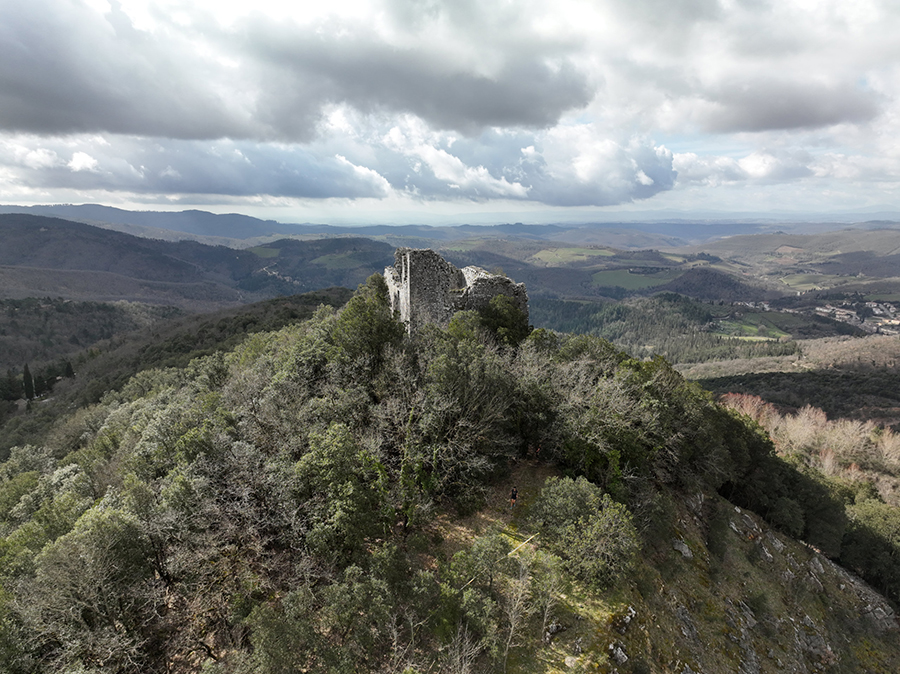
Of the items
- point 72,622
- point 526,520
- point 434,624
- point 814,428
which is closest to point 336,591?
point 434,624

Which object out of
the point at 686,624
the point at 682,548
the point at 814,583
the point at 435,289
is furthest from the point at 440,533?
the point at 814,583

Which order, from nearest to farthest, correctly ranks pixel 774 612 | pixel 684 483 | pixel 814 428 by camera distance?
1. pixel 774 612
2. pixel 684 483
3. pixel 814 428

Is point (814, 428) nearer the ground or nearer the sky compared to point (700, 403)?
nearer the ground

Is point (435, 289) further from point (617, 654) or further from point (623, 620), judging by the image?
point (617, 654)

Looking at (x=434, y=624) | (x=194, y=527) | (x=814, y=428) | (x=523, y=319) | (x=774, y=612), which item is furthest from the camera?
(x=814, y=428)

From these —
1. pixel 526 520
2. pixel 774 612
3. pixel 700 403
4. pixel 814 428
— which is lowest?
pixel 814 428

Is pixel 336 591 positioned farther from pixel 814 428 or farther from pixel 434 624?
pixel 814 428

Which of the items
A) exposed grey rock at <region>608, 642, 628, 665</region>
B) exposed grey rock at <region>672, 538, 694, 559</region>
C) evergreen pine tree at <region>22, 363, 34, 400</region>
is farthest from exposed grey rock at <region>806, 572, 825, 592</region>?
evergreen pine tree at <region>22, 363, 34, 400</region>
